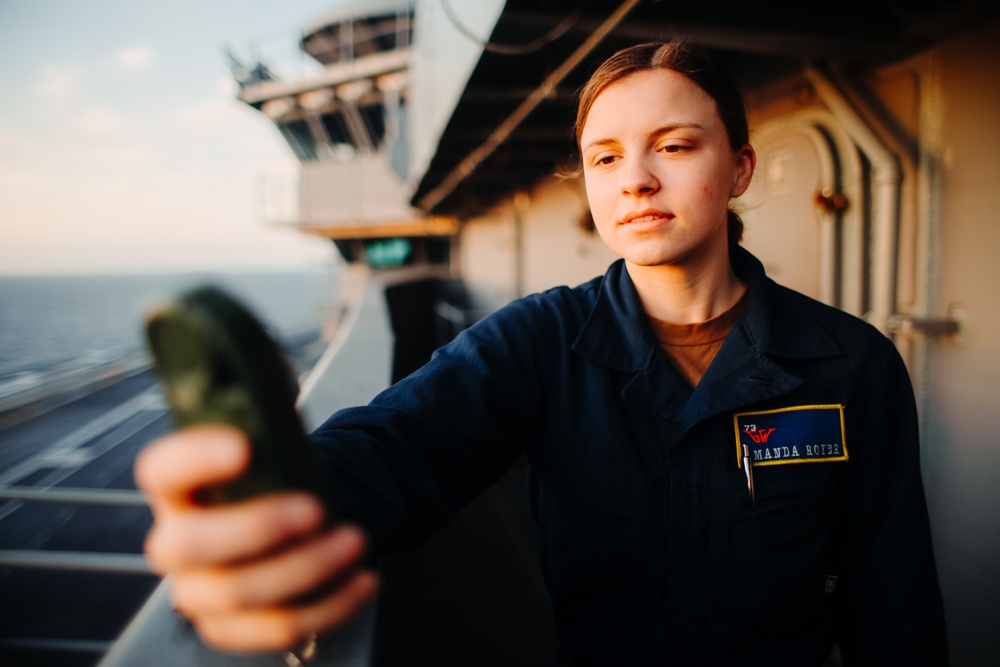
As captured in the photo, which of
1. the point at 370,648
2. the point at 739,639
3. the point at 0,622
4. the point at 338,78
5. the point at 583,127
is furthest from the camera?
the point at 338,78

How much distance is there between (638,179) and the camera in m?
1.39

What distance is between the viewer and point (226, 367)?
0.47 meters

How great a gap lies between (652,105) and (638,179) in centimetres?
21

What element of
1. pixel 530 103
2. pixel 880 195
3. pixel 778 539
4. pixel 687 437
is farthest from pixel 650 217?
pixel 530 103

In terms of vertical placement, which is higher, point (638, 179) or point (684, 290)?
point (638, 179)

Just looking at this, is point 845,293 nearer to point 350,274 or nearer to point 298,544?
point 298,544

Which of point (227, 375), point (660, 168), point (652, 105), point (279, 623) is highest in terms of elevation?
point (652, 105)

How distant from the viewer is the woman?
4.49 feet

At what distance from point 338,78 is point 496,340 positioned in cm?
2515

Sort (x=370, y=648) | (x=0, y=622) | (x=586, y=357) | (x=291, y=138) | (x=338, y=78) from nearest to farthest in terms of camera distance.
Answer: (x=370, y=648) < (x=586, y=357) < (x=0, y=622) < (x=338, y=78) < (x=291, y=138)

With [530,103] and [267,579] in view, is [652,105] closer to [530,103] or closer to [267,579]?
[267,579]

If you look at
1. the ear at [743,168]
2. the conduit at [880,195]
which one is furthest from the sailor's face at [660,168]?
the conduit at [880,195]

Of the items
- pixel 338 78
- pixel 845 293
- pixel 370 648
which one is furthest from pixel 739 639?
pixel 338 78

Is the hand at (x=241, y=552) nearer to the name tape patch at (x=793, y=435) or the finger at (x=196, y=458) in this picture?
the finger at (x=196, y=458)
